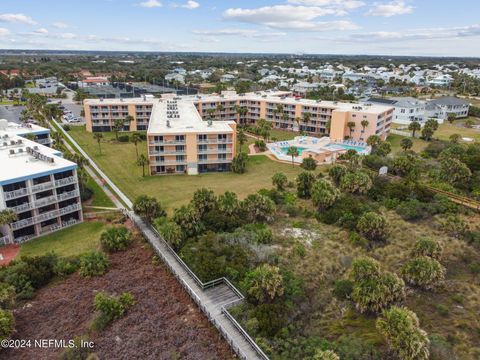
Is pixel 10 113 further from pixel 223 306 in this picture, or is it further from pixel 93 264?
pixel 223 306

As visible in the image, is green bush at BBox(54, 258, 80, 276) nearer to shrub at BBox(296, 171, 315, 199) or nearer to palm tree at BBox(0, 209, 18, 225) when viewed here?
palm tree at BBox(0, 209, 18, 225)

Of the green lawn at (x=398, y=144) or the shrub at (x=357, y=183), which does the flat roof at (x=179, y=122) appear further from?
the green lawn at (x=398, y=144)

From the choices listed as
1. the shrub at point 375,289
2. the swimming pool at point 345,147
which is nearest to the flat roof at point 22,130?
the swimming pool at point 345,147

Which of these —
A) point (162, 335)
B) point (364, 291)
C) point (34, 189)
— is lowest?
point (162, 335)

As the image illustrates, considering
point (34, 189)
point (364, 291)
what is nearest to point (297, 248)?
point (364, 291)

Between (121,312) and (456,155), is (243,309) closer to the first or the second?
(121,312)

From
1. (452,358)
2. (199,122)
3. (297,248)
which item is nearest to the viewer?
(452,358)

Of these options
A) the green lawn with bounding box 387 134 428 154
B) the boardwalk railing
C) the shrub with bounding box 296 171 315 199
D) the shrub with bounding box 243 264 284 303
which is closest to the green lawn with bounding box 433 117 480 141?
the green lawn with bounding box 387 134 428 154
